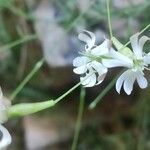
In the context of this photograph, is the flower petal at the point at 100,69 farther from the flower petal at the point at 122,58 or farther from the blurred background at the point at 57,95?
the blurred background at the point at 57,95

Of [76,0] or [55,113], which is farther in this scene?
[55,113]

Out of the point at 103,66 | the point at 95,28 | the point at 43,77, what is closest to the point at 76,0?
the point at 95,28

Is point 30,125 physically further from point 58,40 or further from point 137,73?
point 137,73

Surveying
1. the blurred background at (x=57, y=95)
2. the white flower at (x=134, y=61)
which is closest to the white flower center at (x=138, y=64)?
the white flower at (x=134, y=61)

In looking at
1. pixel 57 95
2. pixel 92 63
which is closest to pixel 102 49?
pixel 92 63

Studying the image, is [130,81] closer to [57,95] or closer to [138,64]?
[138,64]

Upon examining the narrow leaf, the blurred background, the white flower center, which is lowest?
the blurred background

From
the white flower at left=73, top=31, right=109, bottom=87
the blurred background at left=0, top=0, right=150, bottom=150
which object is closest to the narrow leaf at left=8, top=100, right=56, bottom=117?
the white flower at left=73, top=31, right=109, bottom=87

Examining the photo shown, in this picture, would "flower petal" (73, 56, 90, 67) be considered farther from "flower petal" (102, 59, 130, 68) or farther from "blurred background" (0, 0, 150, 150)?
"blurred background" (0, 0, 150, 150)
